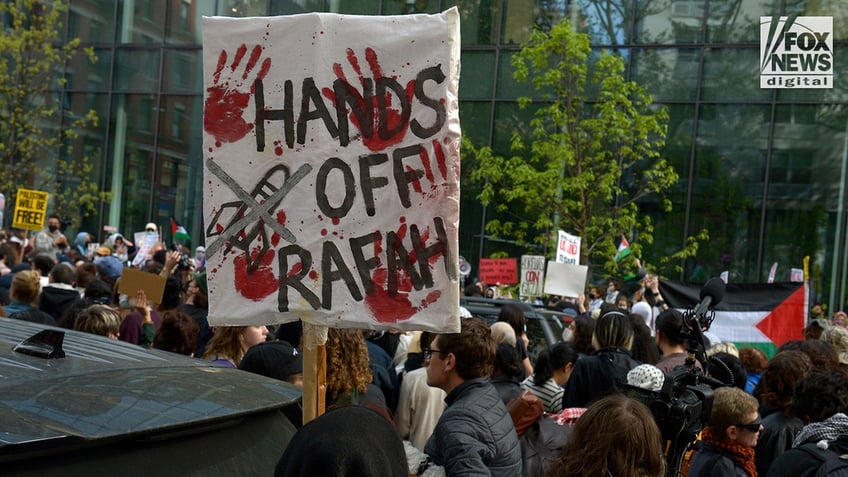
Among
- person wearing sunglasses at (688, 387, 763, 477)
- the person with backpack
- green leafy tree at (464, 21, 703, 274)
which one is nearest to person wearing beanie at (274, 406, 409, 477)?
the person with backpack

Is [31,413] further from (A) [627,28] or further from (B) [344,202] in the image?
(A) [627,28]

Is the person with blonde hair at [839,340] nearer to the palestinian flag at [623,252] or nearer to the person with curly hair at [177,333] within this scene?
the person with curly hair at [177,333]

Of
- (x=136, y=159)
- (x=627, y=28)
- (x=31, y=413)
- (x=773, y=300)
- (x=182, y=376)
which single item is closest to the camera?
(x=31, y=413)

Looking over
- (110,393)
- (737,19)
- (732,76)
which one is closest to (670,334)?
(110,393)

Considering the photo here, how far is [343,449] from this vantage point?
2086 millimetres

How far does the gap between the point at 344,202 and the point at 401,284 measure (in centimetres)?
37

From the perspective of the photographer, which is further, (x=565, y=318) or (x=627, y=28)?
(x=627, y=28)

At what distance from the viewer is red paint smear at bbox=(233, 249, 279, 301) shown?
3.60m

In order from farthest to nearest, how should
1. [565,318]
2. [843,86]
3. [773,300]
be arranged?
[843,86]
[565,318]
[773,300]

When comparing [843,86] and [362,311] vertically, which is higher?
[843,86]

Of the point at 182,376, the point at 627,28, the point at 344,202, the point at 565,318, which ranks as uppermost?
the point at 627,28

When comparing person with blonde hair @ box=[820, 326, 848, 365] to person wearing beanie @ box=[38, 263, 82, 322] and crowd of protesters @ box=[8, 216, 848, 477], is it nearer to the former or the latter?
crowd of protesters @ box=[8, 216, 848, 477]

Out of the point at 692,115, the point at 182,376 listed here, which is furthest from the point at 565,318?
the point at 692,115

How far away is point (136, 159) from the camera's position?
1110 inches
